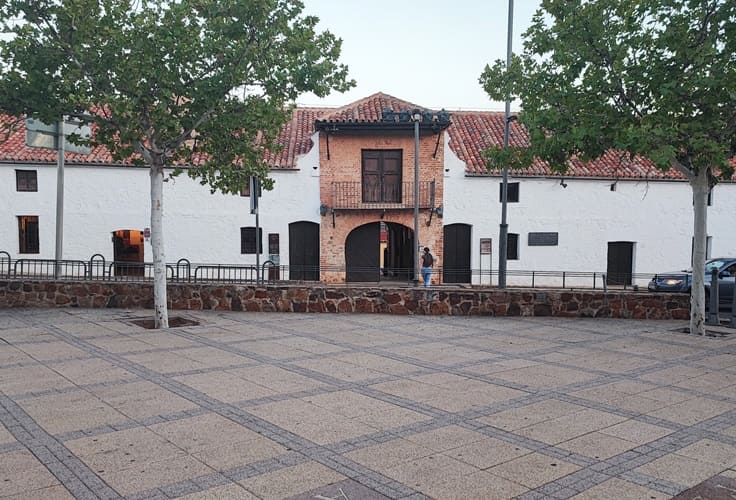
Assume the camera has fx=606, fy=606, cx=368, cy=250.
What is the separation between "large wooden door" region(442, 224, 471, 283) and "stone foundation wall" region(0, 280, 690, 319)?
10.0m

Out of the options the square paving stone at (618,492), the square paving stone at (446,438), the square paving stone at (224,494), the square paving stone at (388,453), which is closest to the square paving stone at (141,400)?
the square paving stone at (224,494)

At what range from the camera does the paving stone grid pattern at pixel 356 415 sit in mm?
4766

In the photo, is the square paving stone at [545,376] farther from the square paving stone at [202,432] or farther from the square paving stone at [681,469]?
the square paving stone at [202,432]

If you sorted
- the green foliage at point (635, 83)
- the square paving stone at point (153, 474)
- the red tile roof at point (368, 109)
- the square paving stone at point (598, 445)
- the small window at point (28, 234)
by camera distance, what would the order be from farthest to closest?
the red tile roof at point (368, 109) → the small window at point (28, 234) → the green foliage at point (635, 83) → the square paving stone at point (598, 445) → the square paving stone at point (153, 474)

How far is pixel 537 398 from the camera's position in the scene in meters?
7.25

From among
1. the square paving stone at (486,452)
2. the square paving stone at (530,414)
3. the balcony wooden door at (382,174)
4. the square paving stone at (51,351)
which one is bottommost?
the square paving stone at (486,452)

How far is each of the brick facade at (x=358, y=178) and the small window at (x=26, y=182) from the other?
10991mm

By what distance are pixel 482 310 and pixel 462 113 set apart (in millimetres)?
15755

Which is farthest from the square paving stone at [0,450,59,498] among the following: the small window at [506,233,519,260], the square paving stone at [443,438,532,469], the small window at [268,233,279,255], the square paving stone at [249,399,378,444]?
the small window at [506,233,519,260]

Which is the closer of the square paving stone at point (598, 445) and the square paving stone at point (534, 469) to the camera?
the square paving stone at point (534, 469)

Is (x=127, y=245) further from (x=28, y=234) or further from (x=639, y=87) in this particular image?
(x=639, y=87)

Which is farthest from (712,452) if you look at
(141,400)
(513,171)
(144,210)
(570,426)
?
(144,210)

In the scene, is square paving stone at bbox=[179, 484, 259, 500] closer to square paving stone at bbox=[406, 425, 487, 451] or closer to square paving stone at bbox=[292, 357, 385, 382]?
square paving stone at bbox=[406, 425, 487, 451]

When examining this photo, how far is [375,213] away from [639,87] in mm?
14131
